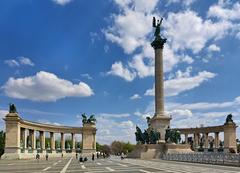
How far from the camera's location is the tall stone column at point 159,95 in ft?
244

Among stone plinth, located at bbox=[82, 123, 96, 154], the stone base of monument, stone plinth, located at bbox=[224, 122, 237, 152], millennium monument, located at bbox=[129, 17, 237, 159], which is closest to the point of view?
the stone base of monument

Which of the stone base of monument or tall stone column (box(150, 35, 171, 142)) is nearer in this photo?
the stone base of monument

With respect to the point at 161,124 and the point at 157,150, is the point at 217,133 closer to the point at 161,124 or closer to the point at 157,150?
the point at 161,124

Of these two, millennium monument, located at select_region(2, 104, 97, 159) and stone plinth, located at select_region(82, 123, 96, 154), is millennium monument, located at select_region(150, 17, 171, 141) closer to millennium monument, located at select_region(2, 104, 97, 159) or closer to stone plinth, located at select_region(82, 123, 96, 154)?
millennium monument, located at select_region(2, 104, 97, 159)

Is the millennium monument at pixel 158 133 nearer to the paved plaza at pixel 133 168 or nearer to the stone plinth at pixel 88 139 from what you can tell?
the paved plaza at pixel 133 168

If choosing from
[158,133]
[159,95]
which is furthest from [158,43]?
[158,133]

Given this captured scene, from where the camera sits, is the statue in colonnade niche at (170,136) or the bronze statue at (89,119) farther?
the bronze statue at (89,119)

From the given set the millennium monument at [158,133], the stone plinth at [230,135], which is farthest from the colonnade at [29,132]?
the stone plinth at [230,135]

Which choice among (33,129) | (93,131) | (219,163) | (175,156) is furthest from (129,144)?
(219,163)

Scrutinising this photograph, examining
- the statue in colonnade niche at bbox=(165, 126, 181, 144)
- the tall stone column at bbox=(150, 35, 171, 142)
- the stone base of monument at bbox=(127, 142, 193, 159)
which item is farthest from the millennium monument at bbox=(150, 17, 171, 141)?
the stone base of monument at bbox=(127, 142, 193, 159)

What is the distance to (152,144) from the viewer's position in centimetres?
7069

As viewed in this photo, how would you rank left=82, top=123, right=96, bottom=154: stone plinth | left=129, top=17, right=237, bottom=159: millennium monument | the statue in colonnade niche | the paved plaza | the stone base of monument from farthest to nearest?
left=82, top=123, right=96, bottom=154: stone plinth
the statue in colonnade niche
left=129, top=17, right=237, bottom=159: millennium monument
the stone base of monument
the paved plaza

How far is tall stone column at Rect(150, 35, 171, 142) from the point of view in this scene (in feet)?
244

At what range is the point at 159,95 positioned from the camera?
7619 cm
